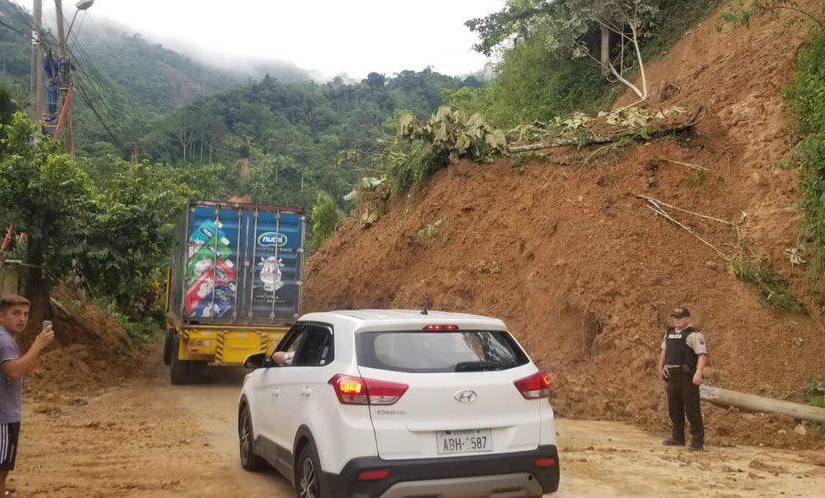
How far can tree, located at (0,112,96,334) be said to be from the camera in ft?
39.4

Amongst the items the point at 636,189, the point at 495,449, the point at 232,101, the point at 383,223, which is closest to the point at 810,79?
the point at 636,189

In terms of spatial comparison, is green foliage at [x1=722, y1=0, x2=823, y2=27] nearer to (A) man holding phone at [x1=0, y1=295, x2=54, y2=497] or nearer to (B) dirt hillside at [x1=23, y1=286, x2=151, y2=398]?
(A) man holding phone at [x1=0, y1=295, x2=54, y2=497]

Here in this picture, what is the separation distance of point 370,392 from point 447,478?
728 mm

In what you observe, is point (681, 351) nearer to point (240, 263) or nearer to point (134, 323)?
point (240, 263)

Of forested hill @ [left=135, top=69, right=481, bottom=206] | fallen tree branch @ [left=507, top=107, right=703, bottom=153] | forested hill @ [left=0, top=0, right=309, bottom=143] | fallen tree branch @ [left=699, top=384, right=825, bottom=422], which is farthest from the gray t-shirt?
forested hill @ [left=135, top=69, right=481, bottom=206]

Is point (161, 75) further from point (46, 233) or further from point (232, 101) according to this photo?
point (46, 233)

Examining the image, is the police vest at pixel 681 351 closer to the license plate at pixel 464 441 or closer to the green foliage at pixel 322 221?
the license plate at pixel 464 441

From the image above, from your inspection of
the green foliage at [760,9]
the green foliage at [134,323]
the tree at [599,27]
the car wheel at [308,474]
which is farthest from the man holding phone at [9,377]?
the tree at [599,27]

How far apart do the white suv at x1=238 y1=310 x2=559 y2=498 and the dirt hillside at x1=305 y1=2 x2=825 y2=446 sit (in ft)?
15.7

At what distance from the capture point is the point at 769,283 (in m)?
11.1

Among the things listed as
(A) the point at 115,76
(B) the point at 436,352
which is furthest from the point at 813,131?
(A) the point at 115,76

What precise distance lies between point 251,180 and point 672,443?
58.7m

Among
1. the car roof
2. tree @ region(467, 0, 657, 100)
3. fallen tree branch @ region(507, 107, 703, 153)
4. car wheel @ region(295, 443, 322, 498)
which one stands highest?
tree @ region(467, 0, 657, 100)

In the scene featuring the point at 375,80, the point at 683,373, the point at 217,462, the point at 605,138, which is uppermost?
the point at 375,80
